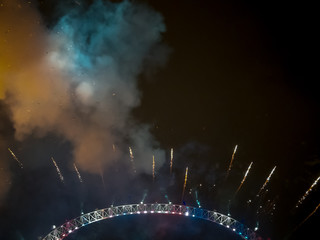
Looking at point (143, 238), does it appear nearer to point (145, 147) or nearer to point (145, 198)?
point (145, 198)

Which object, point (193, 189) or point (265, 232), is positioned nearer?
point (265, 232)

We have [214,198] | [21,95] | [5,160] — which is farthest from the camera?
[214,198]

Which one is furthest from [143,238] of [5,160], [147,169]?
[5,160]

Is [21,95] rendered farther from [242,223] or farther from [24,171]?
[242,223]

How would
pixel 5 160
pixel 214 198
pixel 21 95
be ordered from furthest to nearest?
1. pixel 214 198
2. pixel 5 160
3. pixel 21 95

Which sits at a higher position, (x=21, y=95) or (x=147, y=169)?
(x=21, y=95)

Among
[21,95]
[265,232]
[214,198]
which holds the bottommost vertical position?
[265,232]

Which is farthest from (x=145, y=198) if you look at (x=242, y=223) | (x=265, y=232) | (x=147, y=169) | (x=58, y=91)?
(x=58, y=91)
